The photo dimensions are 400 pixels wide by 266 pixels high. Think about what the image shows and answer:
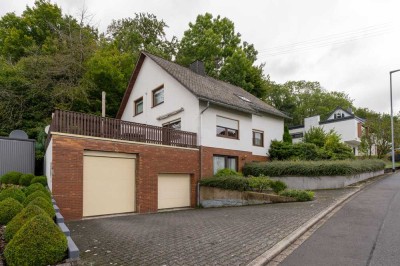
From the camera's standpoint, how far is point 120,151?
1231cm

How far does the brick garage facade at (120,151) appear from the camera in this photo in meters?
10.5

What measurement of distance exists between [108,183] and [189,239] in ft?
21.0

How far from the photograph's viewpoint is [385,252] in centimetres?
550

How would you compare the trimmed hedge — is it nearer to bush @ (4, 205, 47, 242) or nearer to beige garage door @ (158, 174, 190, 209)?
beige garage door @ (158, 174, 190, 209)

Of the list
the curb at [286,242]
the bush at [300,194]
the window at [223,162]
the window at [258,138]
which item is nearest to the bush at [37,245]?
the curb at [286,242]

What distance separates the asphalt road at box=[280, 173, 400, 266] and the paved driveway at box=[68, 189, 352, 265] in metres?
0.66

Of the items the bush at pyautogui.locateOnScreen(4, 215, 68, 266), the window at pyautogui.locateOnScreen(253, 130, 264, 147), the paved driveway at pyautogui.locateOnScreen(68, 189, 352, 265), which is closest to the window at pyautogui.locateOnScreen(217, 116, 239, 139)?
the window at pyautogui.locateOnScreen(253, 130, 264, 147)

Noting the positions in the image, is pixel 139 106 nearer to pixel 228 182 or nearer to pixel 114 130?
pixel 114 130

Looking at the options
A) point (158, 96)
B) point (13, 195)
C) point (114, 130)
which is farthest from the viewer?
point (158, 96)

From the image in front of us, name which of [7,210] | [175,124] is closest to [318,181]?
[175,124]

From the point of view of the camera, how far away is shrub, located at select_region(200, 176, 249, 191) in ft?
44.9

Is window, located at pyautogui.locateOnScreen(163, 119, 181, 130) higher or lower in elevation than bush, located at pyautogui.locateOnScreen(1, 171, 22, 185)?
higher

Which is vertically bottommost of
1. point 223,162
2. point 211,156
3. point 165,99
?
point 223,162

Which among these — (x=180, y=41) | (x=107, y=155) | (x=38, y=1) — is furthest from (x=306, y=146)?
(x=38, y=1)
